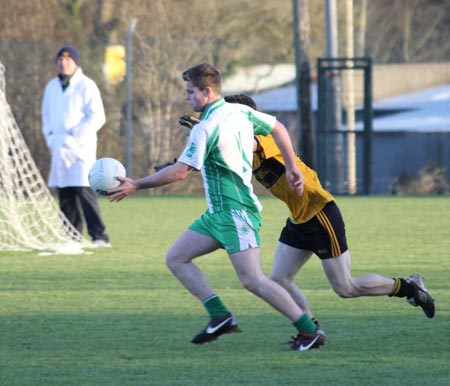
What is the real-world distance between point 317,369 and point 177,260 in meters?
1.25

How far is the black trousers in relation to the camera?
13359 mm

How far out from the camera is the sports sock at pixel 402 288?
7.93 m

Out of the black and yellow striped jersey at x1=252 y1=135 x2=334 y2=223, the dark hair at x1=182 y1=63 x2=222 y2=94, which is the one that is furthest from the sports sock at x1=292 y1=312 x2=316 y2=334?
the dark hair at x1=182 y1=63 x2=222 y2=94

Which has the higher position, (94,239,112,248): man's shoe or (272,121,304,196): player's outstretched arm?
(272,121,304,196): player's outstretched arm

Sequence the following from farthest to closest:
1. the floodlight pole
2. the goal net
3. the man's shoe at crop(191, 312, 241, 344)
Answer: the floodlight pole < the goal net < the man's shoe at crop(191, 312, 241, 344)

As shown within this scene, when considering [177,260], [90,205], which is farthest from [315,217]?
[90,205]

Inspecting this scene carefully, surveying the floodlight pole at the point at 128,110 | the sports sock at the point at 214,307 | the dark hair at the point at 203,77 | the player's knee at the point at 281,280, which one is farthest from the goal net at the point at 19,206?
the floodlight pole at the point at 128,110

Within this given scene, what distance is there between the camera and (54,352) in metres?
7.29

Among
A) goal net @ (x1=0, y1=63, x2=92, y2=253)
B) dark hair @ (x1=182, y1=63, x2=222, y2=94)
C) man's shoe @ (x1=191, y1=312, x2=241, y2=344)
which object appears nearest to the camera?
dark hair @ (x1=182, y1=63, x2=222, y2=94)

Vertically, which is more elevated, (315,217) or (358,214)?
(315,217)

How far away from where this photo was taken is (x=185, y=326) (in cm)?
829

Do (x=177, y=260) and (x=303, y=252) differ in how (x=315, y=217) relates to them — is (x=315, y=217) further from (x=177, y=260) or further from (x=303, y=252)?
(x=177, y=260)

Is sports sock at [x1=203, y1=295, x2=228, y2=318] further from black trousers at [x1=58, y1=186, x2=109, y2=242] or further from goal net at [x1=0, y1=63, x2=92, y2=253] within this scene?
black trousers at [x1=58, y1=186, x2=109, y2=242]

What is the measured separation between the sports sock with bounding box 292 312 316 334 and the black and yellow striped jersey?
67 cm
